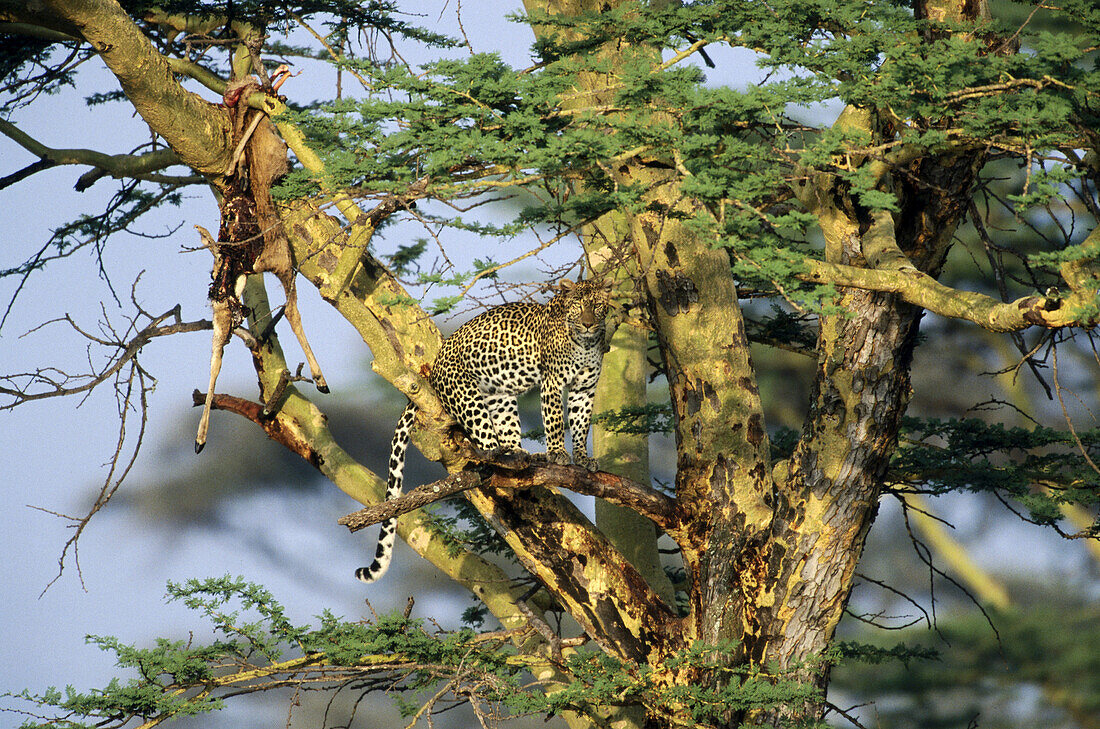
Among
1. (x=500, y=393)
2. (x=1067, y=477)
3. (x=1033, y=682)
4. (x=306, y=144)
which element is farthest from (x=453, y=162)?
(x=1033, y=682)

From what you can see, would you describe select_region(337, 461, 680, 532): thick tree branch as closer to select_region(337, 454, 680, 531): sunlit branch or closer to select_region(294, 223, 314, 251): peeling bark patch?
select_region(337, 454, 680, 531): sunlit branch

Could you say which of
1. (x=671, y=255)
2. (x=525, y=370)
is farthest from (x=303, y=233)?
(x=671, y=255)

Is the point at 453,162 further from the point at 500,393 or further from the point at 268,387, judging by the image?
the point at 268,387

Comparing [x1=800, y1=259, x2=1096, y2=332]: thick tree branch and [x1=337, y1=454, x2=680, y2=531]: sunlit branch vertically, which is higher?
[x1=800, y1=259, x2=1096, y2=332]: thick tree branch

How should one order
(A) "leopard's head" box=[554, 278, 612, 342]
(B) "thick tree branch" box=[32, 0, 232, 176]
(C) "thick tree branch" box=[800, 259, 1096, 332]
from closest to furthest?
1. (C) "thick tree branch" box=[800, 259, 1096, 332]
2. (B) "thick tree branch" box=[32, 0, 232, 176]
3. (A) "leopard's head" box=[554, 278, 612, 342]

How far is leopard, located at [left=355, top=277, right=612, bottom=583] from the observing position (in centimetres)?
538

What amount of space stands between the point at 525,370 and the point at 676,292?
935mm

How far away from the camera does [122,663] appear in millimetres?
4785

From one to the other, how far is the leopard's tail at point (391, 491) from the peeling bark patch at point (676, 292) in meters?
1.44

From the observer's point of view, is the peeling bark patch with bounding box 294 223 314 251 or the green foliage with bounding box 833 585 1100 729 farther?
the green foliage with bounding box 833 585 1100 729

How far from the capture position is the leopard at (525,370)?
5.38 m

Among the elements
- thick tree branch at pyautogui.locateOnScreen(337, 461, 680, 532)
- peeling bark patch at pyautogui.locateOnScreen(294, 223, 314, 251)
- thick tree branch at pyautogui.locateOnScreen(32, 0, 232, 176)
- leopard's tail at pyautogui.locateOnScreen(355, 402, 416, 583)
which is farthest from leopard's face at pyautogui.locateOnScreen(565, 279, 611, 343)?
thick tree branch at pyautogui.locateOnScreen(32, 0, 232, 176)

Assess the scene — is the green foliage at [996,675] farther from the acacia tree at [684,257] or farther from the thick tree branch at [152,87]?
the thick tree branch at [152,87]

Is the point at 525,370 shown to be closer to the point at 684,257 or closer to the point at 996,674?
the point at 684,257
